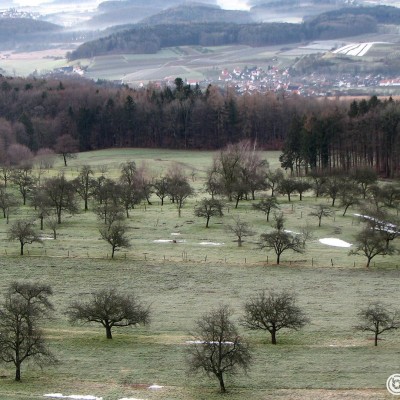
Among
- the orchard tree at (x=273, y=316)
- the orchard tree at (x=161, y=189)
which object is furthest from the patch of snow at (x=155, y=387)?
the orchard tree at (x=161, y=189)

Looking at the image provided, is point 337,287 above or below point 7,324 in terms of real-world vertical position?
below

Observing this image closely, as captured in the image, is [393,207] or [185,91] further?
[185,91]

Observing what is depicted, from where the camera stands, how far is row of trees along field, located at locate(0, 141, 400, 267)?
2625 inches

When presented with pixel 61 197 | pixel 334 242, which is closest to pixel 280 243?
pixel 334 242

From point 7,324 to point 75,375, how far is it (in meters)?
5.28

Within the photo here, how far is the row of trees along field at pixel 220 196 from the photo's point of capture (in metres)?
66.7

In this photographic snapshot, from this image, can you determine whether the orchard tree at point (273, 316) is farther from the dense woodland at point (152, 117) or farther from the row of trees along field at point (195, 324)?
the dense woodland at point (152, 117)

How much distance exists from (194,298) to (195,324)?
21.7 ft

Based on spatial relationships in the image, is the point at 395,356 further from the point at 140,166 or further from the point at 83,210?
the point at 140,166

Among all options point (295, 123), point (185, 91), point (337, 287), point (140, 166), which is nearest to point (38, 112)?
point (185, 91)

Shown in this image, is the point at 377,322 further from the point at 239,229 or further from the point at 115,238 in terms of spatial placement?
the point at 115,238

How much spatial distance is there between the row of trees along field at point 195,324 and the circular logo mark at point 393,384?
22.4 feet

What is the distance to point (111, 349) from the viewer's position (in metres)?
44.0

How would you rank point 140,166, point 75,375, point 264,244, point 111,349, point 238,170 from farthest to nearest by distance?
1. point 140,166
2. point 238,170
3. point 264,244
4. point 111,349
5. point 75,375
